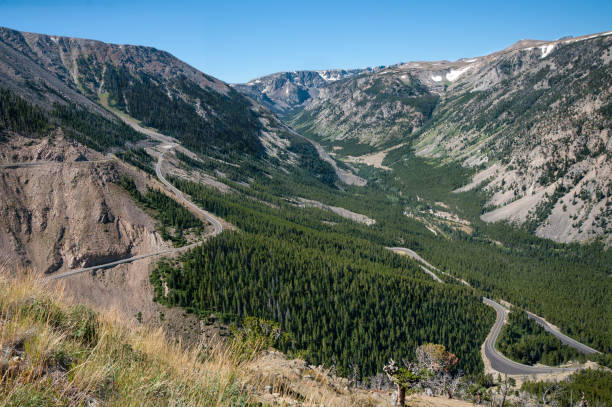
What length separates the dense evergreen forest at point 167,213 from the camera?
6816 centimetres

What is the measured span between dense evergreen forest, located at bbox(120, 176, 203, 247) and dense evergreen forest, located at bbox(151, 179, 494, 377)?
22.1 feet

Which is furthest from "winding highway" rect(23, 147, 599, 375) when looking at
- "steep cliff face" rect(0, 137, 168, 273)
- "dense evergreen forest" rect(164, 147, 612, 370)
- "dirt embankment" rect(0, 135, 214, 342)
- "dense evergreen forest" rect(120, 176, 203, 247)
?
"dense evergreen forest" rect(120, 176, 203, 247)

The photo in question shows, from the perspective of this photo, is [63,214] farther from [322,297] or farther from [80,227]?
[322,297]

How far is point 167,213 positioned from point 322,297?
127ft

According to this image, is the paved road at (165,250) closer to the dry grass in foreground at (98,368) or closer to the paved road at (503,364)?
the dry grass in foreground at (98,368)

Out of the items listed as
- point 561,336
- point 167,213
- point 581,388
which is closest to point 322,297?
point 167,213

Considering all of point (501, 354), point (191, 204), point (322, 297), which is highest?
point (191, 204)

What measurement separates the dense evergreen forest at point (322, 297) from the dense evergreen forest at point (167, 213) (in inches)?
265

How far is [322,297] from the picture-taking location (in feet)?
229

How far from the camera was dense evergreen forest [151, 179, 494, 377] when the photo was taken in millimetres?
58000

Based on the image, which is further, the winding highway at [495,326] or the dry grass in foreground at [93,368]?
the winding highway at [495,326]

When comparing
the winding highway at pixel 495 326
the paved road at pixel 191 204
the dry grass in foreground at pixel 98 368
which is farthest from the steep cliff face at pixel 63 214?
the dry grass in foreground at pixel 98 368

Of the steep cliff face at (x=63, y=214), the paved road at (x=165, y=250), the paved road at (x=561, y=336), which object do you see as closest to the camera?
the paved road at (x=165, y=250)

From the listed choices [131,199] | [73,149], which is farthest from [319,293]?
[73,149]
